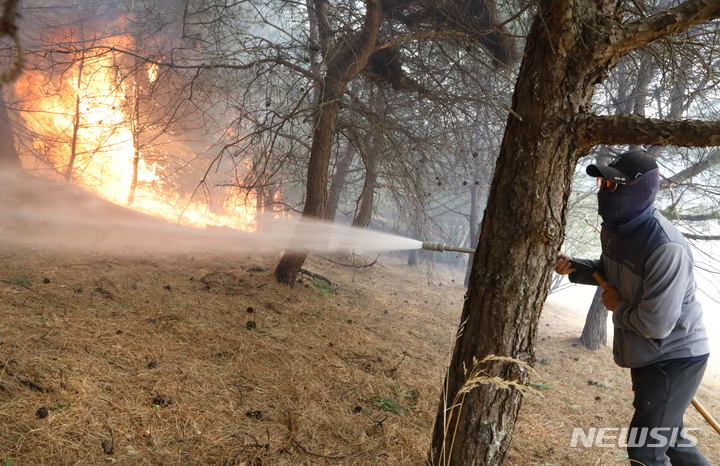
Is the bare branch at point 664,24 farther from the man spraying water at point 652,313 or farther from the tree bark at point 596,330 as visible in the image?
the tree bark at point 596,330

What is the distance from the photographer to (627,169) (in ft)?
8.86

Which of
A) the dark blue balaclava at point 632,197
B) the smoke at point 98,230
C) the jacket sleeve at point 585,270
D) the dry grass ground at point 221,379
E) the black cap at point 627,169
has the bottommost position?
the dry grass ground at point 221,379

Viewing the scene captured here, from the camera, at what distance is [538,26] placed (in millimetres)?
2201

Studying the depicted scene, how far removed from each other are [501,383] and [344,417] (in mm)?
1679

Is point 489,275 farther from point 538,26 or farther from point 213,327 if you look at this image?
point 213,327

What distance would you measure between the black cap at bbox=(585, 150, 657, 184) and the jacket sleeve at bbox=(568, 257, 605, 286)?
0.74 meters

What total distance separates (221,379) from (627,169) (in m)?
3.41

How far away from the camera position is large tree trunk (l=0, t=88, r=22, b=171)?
9.79 metres

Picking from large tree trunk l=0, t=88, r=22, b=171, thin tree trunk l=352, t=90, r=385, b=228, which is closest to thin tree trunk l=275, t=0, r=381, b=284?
thin tree trunk l=352, t=90, r=385, b=228

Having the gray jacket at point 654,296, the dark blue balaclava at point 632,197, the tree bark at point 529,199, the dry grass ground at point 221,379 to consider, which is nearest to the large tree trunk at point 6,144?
the dry grass ground at point 221,379

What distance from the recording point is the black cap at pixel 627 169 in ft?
8.66

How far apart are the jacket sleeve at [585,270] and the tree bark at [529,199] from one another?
1.07m

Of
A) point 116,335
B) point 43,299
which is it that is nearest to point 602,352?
point 116,335

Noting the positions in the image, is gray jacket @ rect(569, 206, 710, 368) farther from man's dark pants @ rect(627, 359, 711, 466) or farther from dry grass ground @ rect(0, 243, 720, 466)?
dry grass ground @ rect(0, 243, 720, 466)
